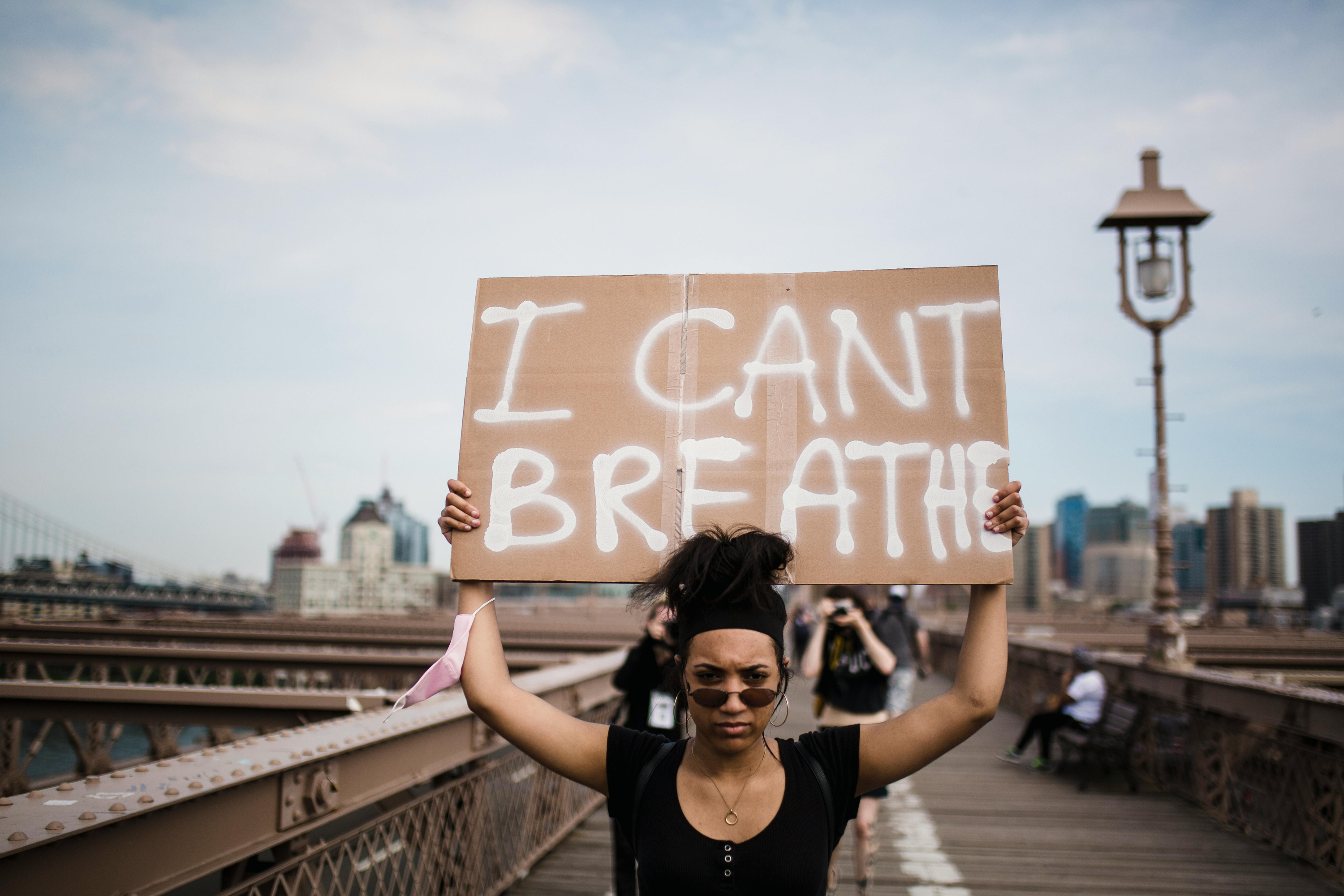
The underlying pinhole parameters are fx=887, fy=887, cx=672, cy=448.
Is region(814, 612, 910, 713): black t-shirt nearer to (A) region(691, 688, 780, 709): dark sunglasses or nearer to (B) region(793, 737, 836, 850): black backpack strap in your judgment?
(B) region(793, 737, 836, 850): black backpack strap

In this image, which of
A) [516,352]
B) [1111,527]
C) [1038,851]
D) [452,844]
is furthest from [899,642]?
[1111,527]

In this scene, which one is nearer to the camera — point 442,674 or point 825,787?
point 825,787

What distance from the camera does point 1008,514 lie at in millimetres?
2141

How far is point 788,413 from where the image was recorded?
89.6 inches

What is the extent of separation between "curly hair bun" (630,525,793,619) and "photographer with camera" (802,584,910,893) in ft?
10.8

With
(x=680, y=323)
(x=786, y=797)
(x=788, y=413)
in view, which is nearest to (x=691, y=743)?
(x=786, y=797)

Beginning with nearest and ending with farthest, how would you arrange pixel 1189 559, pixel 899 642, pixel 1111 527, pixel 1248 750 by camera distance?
1. pixel 899 642
2. pixel 1248 750
3. pixel 1189 559
4. pixel 1111 527

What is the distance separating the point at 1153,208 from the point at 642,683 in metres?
8.76

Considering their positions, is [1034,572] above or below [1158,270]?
below

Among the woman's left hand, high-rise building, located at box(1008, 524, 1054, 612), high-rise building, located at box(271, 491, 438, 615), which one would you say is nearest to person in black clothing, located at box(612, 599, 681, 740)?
the woman's left hand

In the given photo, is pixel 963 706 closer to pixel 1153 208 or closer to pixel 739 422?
pixel 739 422

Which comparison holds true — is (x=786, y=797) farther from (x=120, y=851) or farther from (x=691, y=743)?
(x=120, y=851)

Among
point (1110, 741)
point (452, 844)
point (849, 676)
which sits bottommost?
point (1110, 741)

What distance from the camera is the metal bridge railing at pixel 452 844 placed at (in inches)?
123
